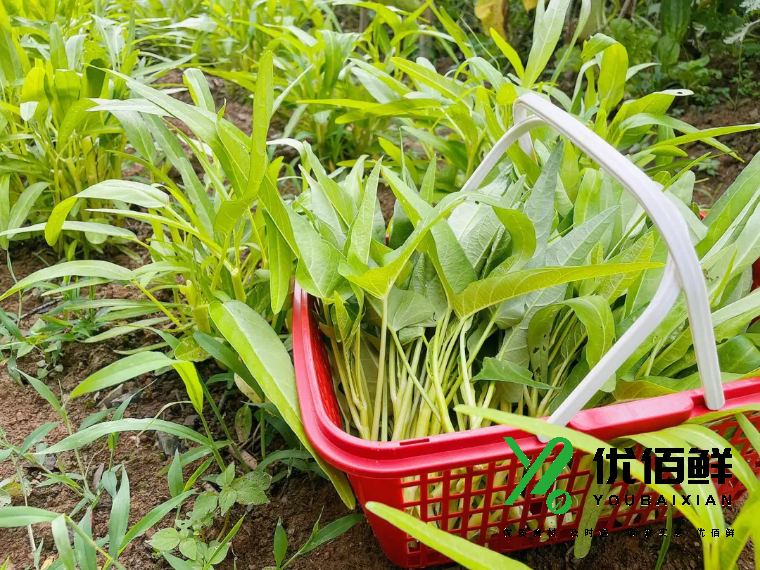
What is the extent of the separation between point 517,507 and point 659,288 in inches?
12.3

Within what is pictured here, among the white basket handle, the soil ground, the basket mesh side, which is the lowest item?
the soil ground

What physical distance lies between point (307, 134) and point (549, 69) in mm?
1066

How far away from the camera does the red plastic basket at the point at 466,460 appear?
0.53 m

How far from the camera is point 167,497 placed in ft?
2.56

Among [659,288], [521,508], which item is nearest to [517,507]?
[521,508]

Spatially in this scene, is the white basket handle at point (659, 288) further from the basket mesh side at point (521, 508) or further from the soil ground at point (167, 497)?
the soil ground at point (167, 497)

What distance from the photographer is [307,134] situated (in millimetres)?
1422

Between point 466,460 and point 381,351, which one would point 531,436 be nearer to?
point 466,460

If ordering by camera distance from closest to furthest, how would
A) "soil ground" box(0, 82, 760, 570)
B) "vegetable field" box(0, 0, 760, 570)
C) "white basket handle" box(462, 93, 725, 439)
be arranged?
"white basket handle" box(462, 93, 725, 439) < "vegetable field" box(0, 0, 760, 570) < "soil ground" box(0, 82, 760, 570)

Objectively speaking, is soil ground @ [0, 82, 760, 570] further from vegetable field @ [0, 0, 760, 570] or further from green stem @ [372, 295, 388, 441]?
green stem @ [372, 295, 388, 441]

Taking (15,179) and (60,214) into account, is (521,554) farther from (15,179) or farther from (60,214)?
(15,179)

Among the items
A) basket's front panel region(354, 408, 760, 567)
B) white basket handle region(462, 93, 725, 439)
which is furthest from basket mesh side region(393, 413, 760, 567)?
white basket handle region(462, 93, 725, 439)

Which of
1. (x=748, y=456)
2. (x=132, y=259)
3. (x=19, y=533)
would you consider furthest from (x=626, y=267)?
(x=132, y=259)

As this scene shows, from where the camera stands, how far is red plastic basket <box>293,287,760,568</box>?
0.53m
